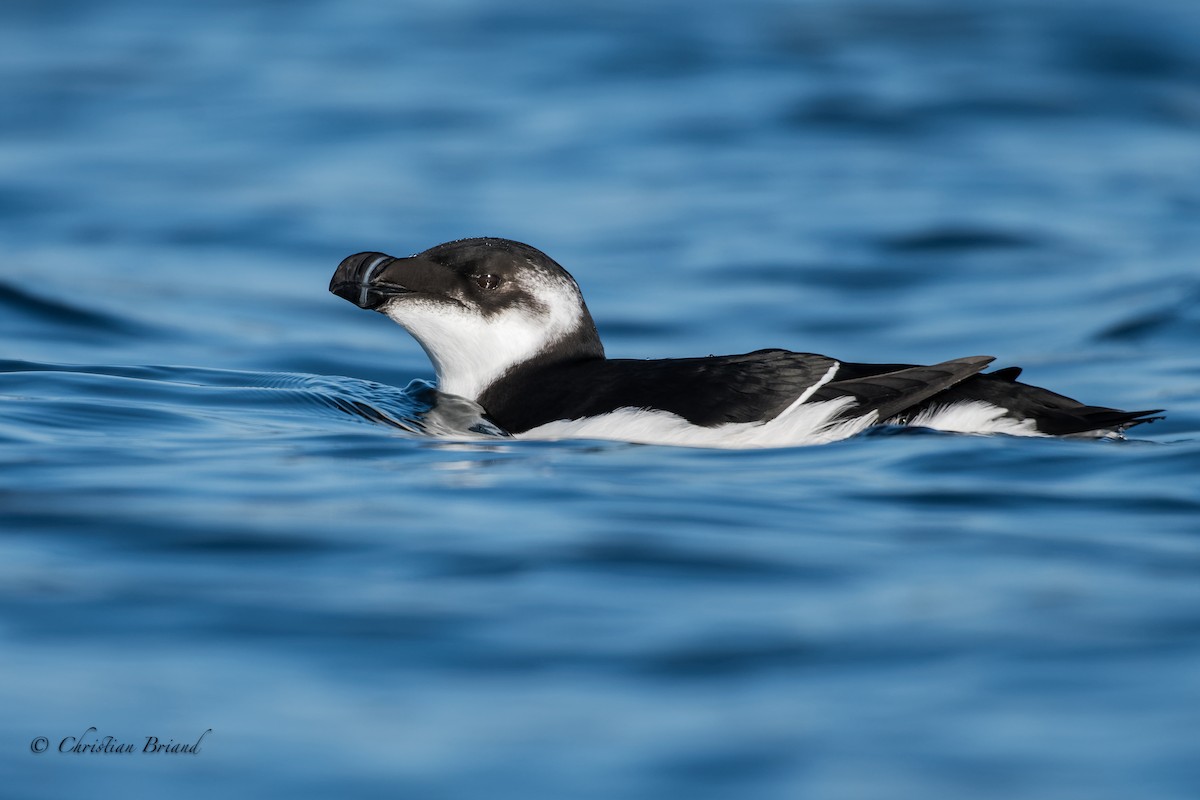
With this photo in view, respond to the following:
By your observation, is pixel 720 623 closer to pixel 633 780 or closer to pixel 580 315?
pixel 633 780

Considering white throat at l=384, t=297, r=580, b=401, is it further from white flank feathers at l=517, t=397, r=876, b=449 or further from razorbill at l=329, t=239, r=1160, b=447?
white flank feathers at l=517, t=397, r=876, b=449

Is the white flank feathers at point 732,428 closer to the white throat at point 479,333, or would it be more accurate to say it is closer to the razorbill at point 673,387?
the razorbill at point 673,387

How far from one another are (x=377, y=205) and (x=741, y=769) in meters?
9.55

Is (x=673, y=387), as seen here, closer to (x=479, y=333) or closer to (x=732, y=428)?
(x=732, y=428)

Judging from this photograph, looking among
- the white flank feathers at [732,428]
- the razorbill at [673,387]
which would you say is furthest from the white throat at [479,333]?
the white flank feathers at [732,428]

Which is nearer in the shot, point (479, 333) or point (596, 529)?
point (596, 529)

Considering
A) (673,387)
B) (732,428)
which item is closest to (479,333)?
(673,387)

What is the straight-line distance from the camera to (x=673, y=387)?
19.6 feet

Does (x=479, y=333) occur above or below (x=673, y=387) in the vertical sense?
above

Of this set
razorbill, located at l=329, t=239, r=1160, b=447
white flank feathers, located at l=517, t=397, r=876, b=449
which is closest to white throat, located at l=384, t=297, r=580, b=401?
razorbill, located at l=329, t=239, r=1160, b=447

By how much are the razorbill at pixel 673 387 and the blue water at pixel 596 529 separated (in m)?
0.15

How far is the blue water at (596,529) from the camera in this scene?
344 centimetres

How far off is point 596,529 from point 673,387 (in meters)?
1.15

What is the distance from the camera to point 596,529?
4930 millimetres
